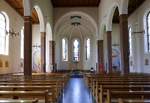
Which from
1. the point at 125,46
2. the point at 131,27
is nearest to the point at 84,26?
the point at 131,27

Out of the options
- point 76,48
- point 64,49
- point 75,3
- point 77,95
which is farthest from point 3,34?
point 76,48

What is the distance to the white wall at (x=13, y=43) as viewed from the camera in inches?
773

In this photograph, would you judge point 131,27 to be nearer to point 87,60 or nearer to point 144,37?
point 144,37

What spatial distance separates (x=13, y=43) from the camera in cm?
2205

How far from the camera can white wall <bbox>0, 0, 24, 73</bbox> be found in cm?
1962

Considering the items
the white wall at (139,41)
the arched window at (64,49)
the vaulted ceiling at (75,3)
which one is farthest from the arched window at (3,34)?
the arched window at (64,49)

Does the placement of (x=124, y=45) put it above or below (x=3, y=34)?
below

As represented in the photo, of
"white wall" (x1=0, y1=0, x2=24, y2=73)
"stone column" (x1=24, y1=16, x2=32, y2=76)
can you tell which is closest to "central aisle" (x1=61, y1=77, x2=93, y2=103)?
"stone column" (x1=24, y1=16, x2=32, y2=76)

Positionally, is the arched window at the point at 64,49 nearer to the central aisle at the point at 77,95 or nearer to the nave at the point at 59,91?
the central aisle at the point at 77,95

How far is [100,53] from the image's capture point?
26406 mm

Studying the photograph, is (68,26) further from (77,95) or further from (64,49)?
(77,95)

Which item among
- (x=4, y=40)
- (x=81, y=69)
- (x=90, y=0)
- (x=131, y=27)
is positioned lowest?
(x=81, y=69)

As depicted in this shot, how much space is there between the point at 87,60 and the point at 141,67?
1552cm

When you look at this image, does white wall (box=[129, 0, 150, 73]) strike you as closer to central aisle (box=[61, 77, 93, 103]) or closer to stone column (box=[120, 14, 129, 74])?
stone column (box=[120, 14, 129, 74])
